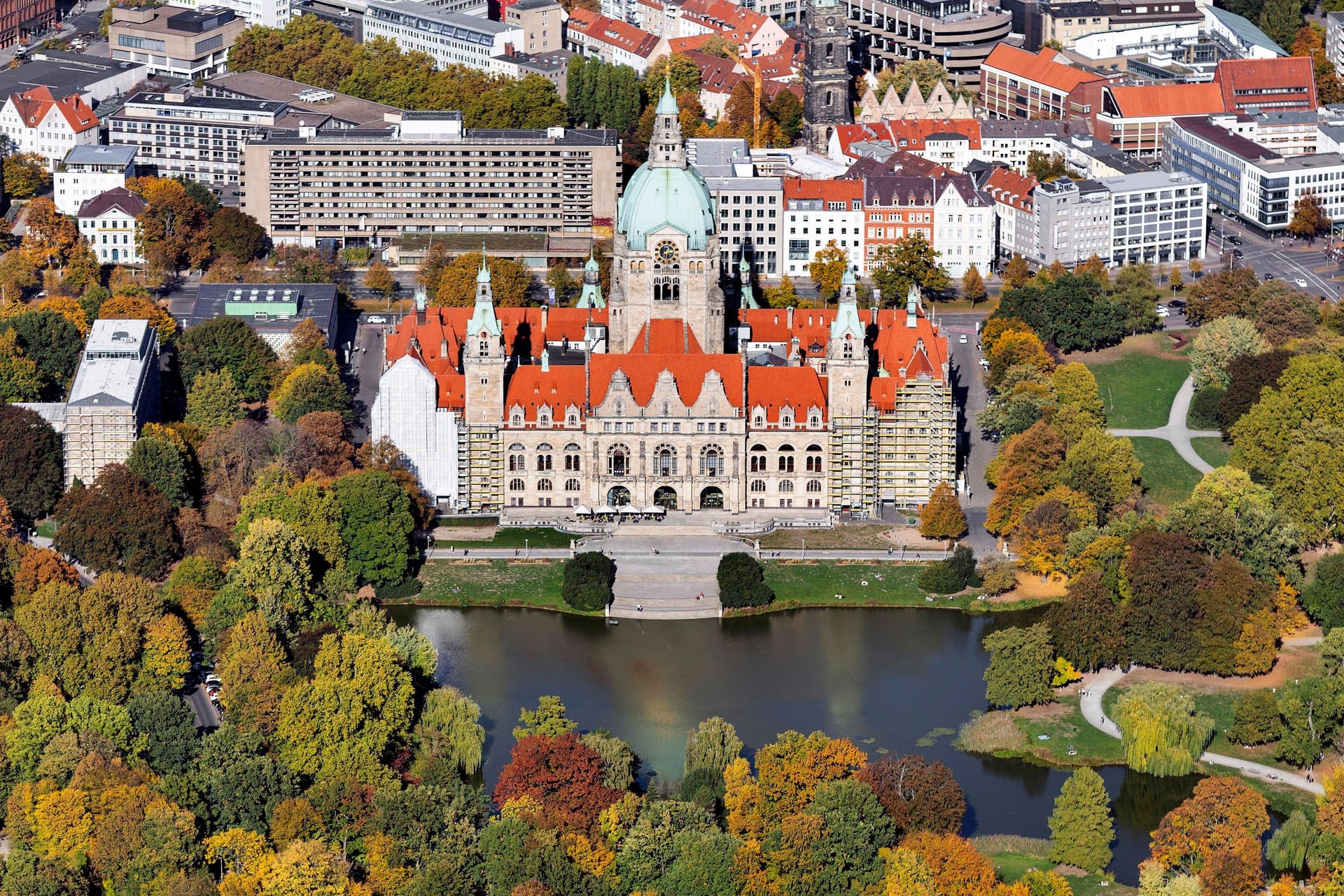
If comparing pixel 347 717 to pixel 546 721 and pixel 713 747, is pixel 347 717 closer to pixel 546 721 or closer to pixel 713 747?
pixel 546 721

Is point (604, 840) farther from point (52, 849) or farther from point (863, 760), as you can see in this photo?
point (52, 849)

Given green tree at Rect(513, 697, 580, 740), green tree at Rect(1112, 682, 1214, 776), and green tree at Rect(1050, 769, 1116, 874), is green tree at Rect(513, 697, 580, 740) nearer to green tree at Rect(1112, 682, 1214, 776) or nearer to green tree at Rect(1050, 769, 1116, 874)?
green tree at Rect(1050, 769, 1116, 874)

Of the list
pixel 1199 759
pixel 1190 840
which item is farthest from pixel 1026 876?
pixel 1199 759

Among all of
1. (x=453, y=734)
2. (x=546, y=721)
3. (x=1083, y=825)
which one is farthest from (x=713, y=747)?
(x=1083, y=825)

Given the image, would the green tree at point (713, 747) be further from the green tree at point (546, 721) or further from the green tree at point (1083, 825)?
the green tree at point (1083, 825)

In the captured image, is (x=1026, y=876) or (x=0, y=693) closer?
(x=1026, y=876)

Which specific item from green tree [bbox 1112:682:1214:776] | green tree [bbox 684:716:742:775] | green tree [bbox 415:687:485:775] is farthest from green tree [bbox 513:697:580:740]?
green tree [bbox 1112:682:1214:776]

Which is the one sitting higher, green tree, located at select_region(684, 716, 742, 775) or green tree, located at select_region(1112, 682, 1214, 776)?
green tree, located at select_region(684, 716, 742, 775)
